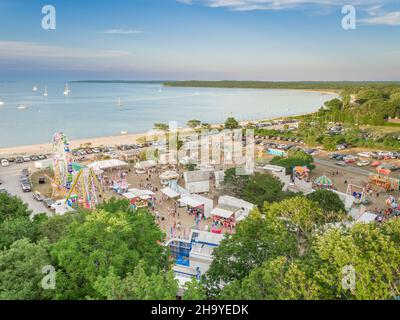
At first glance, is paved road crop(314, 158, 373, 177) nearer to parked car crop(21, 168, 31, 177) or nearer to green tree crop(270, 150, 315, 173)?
green tree crop(270, 150, 315, 173)

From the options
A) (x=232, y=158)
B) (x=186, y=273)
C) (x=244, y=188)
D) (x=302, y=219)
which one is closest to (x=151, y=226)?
(x=186, y=273)

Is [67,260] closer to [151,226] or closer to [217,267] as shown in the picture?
[151,226]

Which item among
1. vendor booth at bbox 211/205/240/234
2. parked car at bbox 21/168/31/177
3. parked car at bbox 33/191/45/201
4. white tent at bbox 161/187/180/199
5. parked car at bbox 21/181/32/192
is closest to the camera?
vendor booth at bbox 211/205/240/234

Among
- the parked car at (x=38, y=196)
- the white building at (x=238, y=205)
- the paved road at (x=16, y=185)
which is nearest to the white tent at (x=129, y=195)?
the paved road at (x=16, y=185)

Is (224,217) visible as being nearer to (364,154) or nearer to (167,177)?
(167,177)

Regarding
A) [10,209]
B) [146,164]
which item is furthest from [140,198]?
[10,209]

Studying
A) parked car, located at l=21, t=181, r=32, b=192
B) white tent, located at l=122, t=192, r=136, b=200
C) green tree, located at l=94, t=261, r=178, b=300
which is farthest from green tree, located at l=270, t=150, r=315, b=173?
green tree, located at l=94, t=261, r=178, b=300
